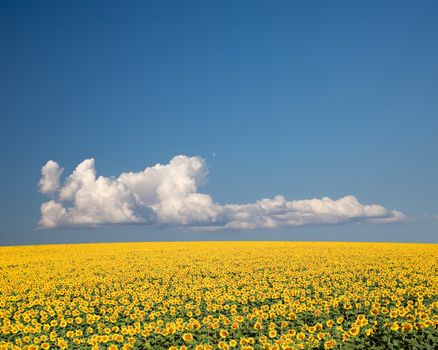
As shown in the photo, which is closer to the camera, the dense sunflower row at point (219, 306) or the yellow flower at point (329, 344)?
the yellow flower at point (329, 344)

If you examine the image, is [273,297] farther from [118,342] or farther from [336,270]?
[336,270]

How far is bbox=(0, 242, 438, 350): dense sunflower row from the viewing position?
33.4 ft

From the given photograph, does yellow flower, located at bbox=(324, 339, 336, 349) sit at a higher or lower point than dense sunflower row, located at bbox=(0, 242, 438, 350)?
higher

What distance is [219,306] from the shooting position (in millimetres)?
13742

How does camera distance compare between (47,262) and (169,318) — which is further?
(47,262)

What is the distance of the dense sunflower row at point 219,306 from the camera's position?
10180 mm

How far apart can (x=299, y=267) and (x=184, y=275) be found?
23.8 ft

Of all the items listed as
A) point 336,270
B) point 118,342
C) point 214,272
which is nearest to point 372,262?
point 336,270

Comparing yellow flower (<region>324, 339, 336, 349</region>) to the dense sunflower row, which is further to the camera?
the dense sunflower row

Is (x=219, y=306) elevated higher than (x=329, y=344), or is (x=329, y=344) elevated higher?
(x=329, y=344)

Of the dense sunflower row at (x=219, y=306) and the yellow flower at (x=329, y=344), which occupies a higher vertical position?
the yellow flower at (x=329, y=344)

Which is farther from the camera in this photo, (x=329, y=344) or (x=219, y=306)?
(x=219, y=306)

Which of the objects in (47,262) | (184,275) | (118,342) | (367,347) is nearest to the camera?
(367,347)

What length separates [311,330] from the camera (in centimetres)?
981
